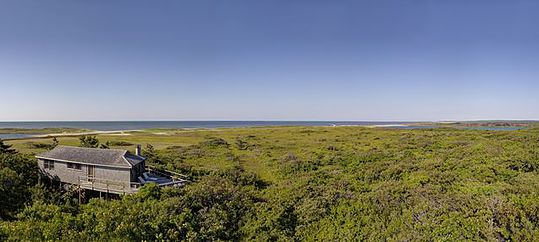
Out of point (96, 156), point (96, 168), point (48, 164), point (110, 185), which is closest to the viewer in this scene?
point (110, 185)

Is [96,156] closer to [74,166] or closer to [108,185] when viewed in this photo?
[74,166]

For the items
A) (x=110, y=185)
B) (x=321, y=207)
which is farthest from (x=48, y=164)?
(x=321, y=207)

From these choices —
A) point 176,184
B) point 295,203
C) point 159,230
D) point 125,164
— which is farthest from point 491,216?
point 125,164

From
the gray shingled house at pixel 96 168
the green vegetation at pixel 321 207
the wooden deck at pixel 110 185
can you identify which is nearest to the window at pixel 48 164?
the gray shingled house at pixel 96 168

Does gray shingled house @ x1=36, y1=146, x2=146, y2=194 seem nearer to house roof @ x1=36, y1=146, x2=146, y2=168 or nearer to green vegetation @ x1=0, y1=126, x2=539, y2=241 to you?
house roof @ x1=36, y1=146, x2=146, y2=168

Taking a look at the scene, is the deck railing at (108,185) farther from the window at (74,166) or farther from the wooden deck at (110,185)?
the window at (74,166)

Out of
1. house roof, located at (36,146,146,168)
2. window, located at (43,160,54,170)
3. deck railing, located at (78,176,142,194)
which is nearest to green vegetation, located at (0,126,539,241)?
window, located at (43,160,54,170)

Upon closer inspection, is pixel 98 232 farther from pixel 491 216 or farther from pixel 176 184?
pixel 491 216
